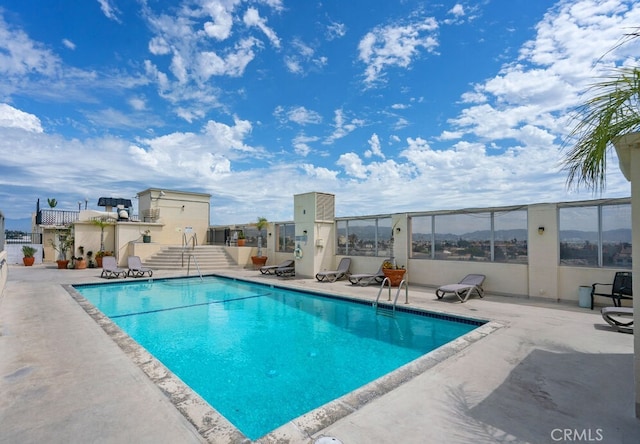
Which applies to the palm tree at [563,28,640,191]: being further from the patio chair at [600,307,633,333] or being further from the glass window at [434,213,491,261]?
the glass window at [434,213,491,261]

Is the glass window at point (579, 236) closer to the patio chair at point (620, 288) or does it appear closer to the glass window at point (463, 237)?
the patio chair at point (620, 288)

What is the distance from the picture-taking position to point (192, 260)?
55.6ft

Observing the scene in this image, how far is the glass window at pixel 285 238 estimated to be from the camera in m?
15.3

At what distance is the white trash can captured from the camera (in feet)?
23.7

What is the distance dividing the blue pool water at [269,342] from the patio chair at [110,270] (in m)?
2.17

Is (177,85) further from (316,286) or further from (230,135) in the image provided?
(316,286)

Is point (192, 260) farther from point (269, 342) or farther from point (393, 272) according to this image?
point (269, 342)

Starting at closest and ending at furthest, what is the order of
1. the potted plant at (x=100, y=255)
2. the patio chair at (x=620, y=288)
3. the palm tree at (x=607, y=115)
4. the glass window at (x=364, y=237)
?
the palm tree at (x=607, y=115)
the patio chair at (x=620, y=288)
the glass window at (x=364, y=237)
the potted plant at (x=100, y=255)

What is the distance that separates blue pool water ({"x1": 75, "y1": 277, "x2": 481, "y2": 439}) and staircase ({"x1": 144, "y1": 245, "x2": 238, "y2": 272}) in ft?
19.0

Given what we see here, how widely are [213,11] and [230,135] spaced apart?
686 cm

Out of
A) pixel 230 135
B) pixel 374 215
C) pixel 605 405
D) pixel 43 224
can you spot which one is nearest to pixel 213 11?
pixel 230 135

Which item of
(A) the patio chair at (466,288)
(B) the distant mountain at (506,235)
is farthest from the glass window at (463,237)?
(A) the patio chair at (466,288)

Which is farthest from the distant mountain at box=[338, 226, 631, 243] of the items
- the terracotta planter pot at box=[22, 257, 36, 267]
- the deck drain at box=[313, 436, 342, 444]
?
the terracotta planter pot at box=[22, 257, 36, 267]

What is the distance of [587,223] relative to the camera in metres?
7.69
